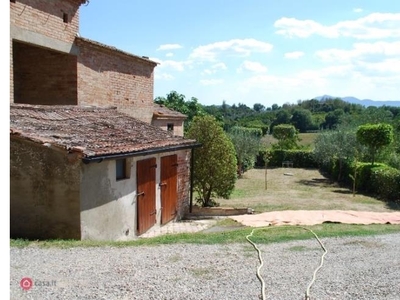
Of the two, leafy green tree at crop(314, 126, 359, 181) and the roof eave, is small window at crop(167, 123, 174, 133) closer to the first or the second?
the roof eave

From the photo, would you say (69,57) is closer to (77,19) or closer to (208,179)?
(77,19)

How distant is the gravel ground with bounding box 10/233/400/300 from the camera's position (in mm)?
5500

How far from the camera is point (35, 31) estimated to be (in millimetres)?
12703

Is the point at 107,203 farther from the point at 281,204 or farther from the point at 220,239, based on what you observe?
the point at 281,204

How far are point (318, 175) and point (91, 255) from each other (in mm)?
32525

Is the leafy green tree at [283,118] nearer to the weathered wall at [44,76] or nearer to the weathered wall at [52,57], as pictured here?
the weathered wall at [52,57]

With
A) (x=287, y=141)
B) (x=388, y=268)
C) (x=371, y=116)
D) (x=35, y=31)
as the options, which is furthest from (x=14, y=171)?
(x=287, y=141)

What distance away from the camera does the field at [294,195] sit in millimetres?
19569

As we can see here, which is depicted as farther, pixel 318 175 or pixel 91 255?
pixel 318 175

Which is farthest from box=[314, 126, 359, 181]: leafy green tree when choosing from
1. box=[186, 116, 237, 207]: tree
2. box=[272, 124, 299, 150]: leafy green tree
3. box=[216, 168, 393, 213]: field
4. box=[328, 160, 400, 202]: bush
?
box=[186, 116, 237, 207]: tree

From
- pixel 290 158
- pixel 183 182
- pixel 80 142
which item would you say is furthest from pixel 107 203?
pixel 290 158

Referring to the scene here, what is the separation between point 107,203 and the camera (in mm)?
9477

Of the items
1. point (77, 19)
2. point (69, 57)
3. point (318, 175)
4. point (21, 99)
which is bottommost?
point (318, 175)

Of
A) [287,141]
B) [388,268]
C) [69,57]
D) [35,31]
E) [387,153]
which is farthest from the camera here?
[287,141]
